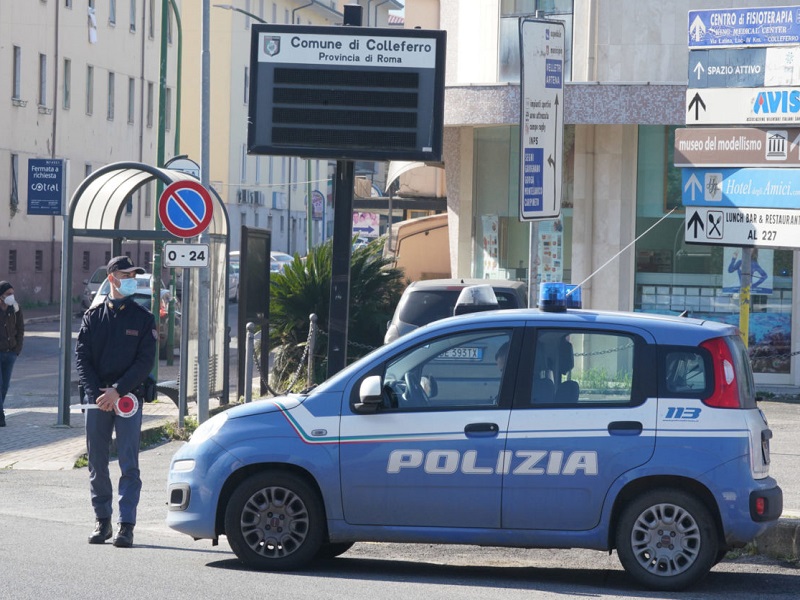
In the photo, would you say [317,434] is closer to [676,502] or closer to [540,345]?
[540,345]

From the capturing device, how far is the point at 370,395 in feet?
27.4

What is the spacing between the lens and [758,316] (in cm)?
1953

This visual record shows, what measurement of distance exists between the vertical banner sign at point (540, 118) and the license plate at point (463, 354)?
2610 millimetres

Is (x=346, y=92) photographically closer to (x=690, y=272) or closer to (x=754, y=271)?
(x=690, y=272)

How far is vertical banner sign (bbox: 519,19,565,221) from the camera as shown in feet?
36.3

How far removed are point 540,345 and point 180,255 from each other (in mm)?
7421

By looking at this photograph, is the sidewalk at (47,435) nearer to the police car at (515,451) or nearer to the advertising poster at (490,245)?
the police car at (515,451)

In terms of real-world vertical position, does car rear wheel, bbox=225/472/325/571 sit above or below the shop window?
below

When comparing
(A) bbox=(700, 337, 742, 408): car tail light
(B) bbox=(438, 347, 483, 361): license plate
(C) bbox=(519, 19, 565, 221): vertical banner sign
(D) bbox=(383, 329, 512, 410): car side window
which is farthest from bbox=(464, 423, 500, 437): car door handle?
(C) bbox=(519, 19, 565, 221): vertical banner sign

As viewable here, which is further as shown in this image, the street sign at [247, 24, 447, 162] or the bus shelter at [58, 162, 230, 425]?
the bus shelter at [58, 162, 230, 425]

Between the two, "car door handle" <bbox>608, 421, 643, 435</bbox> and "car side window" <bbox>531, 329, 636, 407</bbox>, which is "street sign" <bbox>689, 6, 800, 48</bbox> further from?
"car door handle" <bbox>608, 421, 643, 435</bbox>

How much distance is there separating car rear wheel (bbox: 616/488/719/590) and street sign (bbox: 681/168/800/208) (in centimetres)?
378

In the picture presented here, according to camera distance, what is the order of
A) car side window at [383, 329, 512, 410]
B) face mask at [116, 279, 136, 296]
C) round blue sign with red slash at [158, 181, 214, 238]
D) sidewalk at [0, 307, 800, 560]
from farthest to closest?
round blue sign with red slash at [158, 181, 214, 238], sidewalk at [0, 307, 800, 560], face mask at [116, 279, 136, 296], car side window at [383, 329, 512, 410]

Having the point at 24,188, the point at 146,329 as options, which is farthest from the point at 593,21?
the point at 24,188
